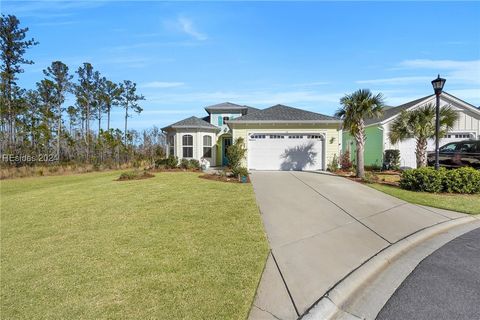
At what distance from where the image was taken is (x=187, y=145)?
17922 millimetres

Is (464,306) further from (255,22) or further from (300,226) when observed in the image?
(255,22)

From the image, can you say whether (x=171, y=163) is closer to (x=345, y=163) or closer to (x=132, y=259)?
(x=345, y=163)

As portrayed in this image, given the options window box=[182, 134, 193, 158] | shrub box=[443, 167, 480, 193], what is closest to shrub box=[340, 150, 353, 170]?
shrub box=[443, 167, 480, 193]

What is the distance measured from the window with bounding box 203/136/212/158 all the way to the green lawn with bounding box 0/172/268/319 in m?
10.9

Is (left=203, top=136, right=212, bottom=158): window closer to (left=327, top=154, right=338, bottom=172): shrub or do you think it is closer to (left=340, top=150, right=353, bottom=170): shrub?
(left=327, top=154, right=338, bottom=172): shrub

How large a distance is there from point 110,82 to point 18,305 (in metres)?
30.1

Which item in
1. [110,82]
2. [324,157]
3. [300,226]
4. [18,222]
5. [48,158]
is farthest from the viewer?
[110,82]

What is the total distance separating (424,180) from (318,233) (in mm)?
6826

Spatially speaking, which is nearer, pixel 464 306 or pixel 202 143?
pixel 464 306

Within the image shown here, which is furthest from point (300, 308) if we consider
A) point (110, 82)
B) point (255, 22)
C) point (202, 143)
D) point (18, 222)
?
point (110, 82)

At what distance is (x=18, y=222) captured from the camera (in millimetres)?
6301

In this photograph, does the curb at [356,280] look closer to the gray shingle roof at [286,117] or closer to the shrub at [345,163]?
the shrub at [345,163]

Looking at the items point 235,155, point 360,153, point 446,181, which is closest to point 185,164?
point 235,155

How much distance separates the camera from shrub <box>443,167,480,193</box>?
30.1 ft
